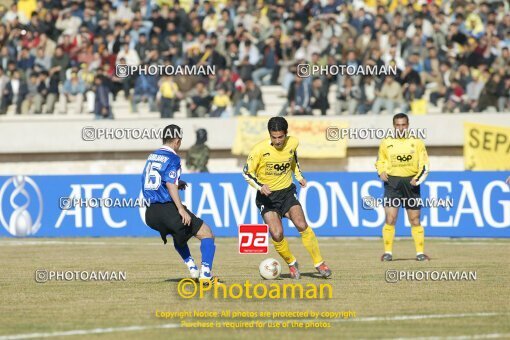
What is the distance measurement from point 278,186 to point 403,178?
4250 millimetres

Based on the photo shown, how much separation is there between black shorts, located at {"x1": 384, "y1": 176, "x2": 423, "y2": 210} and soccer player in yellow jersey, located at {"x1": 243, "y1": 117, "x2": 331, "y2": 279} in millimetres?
3785

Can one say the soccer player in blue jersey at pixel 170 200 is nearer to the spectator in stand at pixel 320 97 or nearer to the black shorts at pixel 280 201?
the black shorts at pixel 280 201

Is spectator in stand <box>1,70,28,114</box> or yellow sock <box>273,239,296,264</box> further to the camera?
spectator in stand <box>1,70,28,114</box>

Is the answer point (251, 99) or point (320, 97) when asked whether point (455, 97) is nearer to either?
point (320, 97)

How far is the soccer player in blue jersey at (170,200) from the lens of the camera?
1389 centimetres

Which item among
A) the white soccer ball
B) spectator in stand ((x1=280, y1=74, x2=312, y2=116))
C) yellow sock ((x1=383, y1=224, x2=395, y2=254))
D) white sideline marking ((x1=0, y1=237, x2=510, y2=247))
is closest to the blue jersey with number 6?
the white soccer ball

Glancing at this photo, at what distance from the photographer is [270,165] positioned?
1516 cm

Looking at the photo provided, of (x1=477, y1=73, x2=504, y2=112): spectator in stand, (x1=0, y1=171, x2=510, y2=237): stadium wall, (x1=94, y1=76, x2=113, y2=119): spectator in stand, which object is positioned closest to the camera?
(x1=0, y1=171, x2=510, y2=237): stadium wall

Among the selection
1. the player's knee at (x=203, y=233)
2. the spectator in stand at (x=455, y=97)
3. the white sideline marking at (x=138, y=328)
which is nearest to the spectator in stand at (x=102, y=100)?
the spectator in stand at (x=455, y=97)

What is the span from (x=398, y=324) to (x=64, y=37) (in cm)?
2349

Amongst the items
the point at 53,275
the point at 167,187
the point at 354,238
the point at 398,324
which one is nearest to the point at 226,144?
the point at 354,238

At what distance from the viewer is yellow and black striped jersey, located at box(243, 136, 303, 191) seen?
15109 millimetres

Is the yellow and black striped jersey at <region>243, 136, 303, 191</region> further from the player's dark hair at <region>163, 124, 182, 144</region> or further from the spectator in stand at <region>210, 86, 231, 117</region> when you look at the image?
the spectator in stand at <region>210, 86, 231, 117</region>

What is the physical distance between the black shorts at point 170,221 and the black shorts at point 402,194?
18.0 feet
